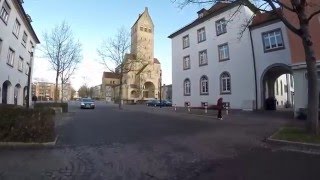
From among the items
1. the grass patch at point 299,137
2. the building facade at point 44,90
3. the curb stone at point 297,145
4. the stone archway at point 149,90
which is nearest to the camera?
the curb stone at point 297,145

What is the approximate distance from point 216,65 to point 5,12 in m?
22.5

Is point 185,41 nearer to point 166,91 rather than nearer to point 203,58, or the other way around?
point 203,58

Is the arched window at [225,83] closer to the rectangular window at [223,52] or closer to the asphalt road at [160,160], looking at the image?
the rectangular window at [223,52]

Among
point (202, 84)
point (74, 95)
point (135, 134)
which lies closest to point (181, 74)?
point (202, 84)

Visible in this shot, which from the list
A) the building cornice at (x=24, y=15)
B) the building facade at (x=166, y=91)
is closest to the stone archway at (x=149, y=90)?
the building facade at (x=166, y=91)

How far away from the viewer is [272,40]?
3083cm

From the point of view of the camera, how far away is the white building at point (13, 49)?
86.1 ft

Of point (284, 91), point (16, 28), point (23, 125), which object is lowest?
point (23, 125)

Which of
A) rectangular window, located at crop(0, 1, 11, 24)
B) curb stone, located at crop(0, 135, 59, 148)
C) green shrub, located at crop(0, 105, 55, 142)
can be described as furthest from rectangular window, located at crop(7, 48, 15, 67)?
curb stone, located at crop(0, 135, 59, 148)

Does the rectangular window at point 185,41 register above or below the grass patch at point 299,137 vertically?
above

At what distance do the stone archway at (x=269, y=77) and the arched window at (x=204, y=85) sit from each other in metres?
7.32

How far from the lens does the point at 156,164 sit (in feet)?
30.1

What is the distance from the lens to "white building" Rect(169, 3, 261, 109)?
112ft

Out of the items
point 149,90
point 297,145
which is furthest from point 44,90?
point 297,145
